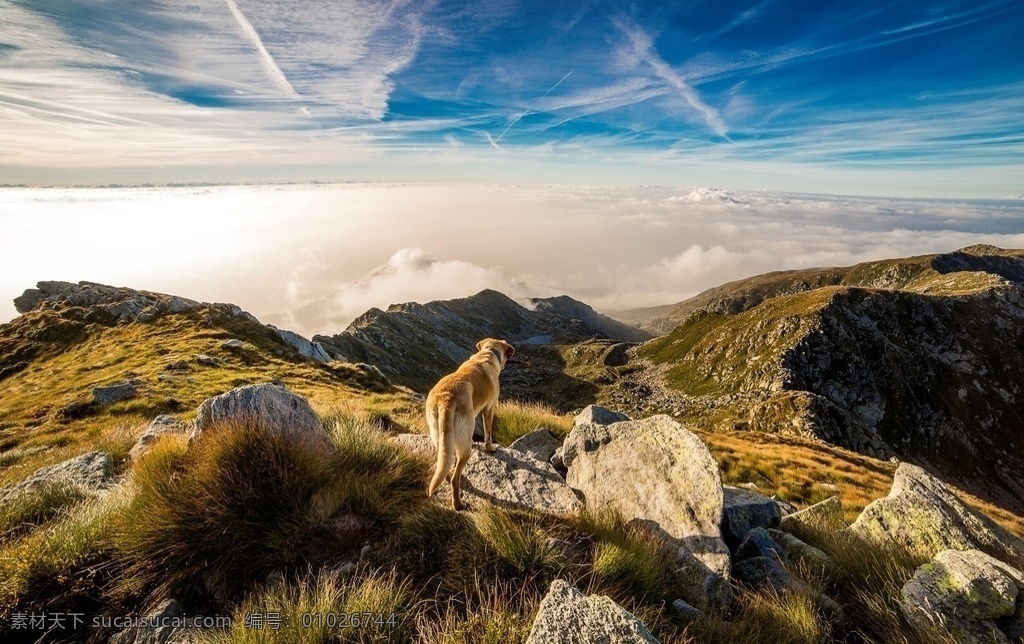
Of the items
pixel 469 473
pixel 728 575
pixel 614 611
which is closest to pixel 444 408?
pixel 469 473

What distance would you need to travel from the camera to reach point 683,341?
18488 centimetres

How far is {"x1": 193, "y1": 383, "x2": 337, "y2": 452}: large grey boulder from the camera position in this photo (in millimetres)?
7551

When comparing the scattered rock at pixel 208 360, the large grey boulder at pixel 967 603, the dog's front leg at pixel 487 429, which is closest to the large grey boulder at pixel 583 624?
the large grey boulder at pixel 967 603

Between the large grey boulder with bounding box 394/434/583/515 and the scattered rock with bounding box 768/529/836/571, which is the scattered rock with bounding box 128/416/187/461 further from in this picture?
the scattered rock with bounding box 768/529/836/571

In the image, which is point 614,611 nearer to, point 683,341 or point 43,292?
point 43,292

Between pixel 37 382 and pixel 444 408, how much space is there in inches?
2149

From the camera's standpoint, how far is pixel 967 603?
504 centimetres

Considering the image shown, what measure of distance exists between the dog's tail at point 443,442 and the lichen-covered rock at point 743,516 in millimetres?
5067

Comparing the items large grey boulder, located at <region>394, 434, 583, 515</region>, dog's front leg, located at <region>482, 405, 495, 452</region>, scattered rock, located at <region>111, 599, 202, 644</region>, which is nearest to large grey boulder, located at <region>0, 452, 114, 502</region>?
scattered rock, located at <region>111, 599, 202, 644</region>

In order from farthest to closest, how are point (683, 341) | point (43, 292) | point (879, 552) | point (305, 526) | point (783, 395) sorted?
point (683, 341) → point (783, 395) → point (43, 292) → point (879, 552) → point (305, 526)

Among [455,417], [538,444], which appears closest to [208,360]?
[538,444]

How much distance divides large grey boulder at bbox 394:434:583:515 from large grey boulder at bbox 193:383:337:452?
1.96 meters

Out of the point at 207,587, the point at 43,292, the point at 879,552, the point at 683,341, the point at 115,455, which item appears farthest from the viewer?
the point at 683,341

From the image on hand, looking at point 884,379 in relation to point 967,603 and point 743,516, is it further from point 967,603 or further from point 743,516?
point 967,603
